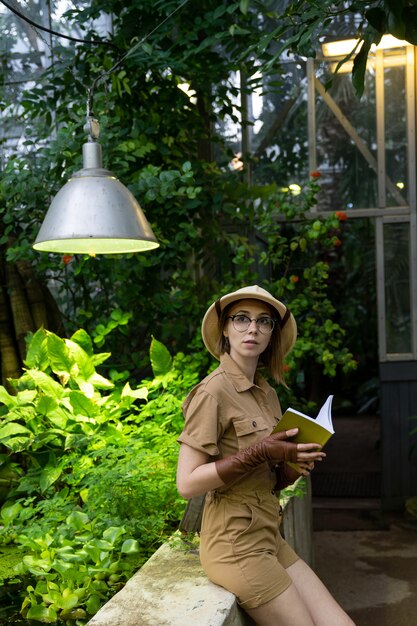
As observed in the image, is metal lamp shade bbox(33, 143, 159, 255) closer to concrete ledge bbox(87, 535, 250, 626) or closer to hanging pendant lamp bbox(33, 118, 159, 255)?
hanging pendant lamp bbox(33, 118, 159, 255)

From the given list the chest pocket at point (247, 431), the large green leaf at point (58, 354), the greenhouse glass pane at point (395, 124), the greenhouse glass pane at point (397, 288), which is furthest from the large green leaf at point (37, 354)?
the greenhouse glass pane at point (395, 124)

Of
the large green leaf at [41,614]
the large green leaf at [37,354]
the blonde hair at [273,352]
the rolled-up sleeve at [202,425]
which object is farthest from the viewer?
the large green leaf at [37,354]

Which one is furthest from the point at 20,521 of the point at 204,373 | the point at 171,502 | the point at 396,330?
the point at 396,330

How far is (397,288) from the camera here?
23.4ft

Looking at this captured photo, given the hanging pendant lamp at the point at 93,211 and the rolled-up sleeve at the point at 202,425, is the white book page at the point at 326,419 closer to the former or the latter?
the rolled-up sleeve at the point at 202,425

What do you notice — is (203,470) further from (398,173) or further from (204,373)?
(398,173)

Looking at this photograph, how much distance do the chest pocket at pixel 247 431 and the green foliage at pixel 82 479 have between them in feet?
2.96

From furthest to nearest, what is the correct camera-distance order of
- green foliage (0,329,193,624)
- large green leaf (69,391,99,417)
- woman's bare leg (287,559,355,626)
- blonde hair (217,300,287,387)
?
1. large green leaf (69,391,99,417)
2. green foliage (0,329,193,624)
3. blonde hair (217,300,287,387)
4. woman's bare leg (287,559,355,626)

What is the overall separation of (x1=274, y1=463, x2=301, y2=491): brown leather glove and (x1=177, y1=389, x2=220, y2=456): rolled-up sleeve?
0.31 metres

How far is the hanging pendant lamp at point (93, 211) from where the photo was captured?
273cm

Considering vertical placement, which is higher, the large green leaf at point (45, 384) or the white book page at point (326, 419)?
the white book page at point (326, 419)

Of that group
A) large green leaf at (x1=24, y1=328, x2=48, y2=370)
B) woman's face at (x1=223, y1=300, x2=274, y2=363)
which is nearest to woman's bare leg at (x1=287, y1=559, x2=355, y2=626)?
woman's face at (x1=223, y1=300, x2=274, y2=363)

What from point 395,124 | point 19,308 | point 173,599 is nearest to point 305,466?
point 173,599

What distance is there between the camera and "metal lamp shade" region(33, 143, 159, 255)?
2.73 meters
